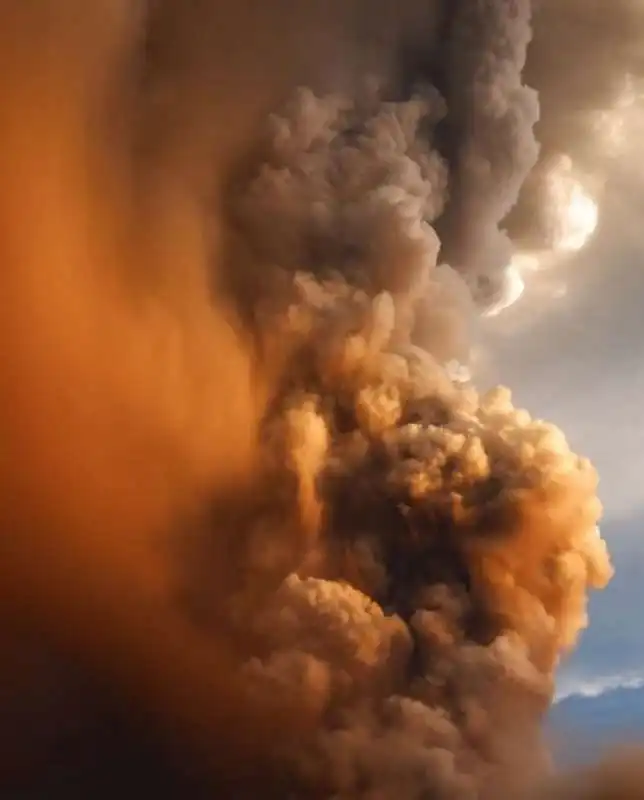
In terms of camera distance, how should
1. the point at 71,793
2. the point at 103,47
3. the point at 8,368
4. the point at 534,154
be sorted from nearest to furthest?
the point at 71,793
the point at 8,368
the point at 103,47
the point at 534,154

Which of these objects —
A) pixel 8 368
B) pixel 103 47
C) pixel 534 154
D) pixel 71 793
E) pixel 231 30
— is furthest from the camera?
pixel 534 154

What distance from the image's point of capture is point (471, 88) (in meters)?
8.77

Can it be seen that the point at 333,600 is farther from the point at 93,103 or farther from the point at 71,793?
the point at 93,103

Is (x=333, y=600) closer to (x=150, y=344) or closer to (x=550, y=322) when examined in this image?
(x=150, y=344)

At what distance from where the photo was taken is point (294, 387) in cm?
772

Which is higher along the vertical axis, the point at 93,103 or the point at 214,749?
the point at 93,103

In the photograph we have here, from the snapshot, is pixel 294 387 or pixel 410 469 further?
pixel 294 387

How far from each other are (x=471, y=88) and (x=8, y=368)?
521 cm

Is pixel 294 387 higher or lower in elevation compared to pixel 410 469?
higher

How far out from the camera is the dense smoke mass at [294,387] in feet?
20.7

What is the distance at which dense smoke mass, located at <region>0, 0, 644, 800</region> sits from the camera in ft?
20.7

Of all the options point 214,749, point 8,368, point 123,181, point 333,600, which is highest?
point 123,181

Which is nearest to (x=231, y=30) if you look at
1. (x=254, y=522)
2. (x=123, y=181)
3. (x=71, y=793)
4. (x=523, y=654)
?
(x=123, y=181)

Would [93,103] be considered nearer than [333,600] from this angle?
No
